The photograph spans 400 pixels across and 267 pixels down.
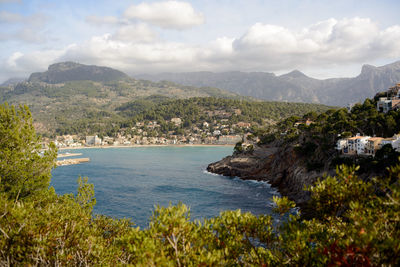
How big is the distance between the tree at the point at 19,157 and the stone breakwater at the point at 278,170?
1077 inches

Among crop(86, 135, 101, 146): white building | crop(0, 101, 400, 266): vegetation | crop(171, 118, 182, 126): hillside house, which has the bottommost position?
crop(86, 135, 101, 146): white building

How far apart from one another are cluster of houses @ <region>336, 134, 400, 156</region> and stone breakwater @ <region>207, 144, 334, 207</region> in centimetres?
566

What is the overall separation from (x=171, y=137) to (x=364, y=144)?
461 feet

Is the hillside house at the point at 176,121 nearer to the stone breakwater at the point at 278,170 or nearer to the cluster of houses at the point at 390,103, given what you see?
the stone breakwater at the point at 278,170

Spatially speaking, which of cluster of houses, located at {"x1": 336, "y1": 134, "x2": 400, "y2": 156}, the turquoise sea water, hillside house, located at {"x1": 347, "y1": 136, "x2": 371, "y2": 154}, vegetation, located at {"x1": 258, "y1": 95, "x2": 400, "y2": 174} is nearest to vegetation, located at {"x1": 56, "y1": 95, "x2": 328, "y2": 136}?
the turquoise sea water

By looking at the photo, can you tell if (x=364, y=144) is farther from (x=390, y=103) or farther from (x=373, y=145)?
(x=390, y=103)

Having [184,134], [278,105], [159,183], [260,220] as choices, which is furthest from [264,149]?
[278,105]

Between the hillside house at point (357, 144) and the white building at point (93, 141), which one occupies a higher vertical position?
the hillside house at point (357, 144)

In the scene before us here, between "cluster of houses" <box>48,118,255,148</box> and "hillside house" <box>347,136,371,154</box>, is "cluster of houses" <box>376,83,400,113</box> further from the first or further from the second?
"cluster of houses" <box>48,118,255,148</box>

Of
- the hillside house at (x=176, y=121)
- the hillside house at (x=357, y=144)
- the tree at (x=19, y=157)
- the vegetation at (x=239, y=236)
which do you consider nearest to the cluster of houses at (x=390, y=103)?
the hillside house at (x=357, y=144)

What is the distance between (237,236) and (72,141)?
17251 cm

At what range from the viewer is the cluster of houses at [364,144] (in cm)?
3473

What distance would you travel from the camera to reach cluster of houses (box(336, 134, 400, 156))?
34734 millimetres

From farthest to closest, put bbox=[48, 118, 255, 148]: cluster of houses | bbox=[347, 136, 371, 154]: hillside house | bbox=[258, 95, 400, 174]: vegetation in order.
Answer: bbox=[48, 118, 255, 148]: cluster of houses, bbox=[347, 136, 371, 154]: hillside house, bbox=[258, 95, 400, 174]: vegetation
